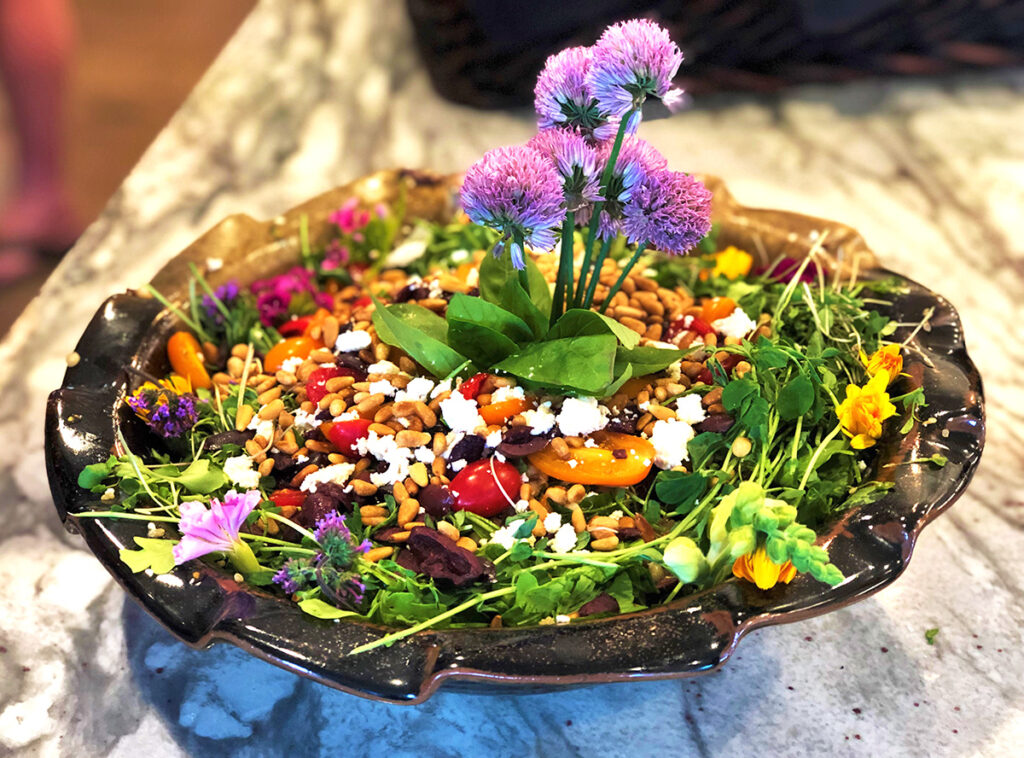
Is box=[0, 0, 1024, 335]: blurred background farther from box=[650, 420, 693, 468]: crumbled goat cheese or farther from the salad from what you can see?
box=[650, 420, 693, 468]: crumbled goat cheese

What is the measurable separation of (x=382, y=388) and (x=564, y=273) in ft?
0.70

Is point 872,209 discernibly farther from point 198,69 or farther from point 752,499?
point 198,69

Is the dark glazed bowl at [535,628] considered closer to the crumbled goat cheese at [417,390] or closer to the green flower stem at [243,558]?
the green flower stem at [243,558]

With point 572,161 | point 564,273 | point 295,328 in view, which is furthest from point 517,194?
point 295,328

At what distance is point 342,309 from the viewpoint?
48.1 inches

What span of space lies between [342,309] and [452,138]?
27.4 inches

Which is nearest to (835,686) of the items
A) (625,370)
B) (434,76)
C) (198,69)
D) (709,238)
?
(625,370)

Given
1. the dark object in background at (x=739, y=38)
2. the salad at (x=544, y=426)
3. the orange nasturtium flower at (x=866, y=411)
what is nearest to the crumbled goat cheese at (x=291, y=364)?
the salad at (x=544, y=426)

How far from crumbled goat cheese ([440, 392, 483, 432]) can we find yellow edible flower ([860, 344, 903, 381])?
40 cm

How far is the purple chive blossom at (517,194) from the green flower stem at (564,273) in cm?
6

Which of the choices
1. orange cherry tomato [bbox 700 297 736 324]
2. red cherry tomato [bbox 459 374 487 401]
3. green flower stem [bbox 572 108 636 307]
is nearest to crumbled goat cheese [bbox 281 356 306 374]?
red cherry tomato [bbox 459 374 487 401]

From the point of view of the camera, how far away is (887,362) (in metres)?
0.98

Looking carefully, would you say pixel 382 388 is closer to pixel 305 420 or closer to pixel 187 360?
pixel 305 420

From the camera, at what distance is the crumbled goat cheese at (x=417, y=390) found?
0.96 metres
